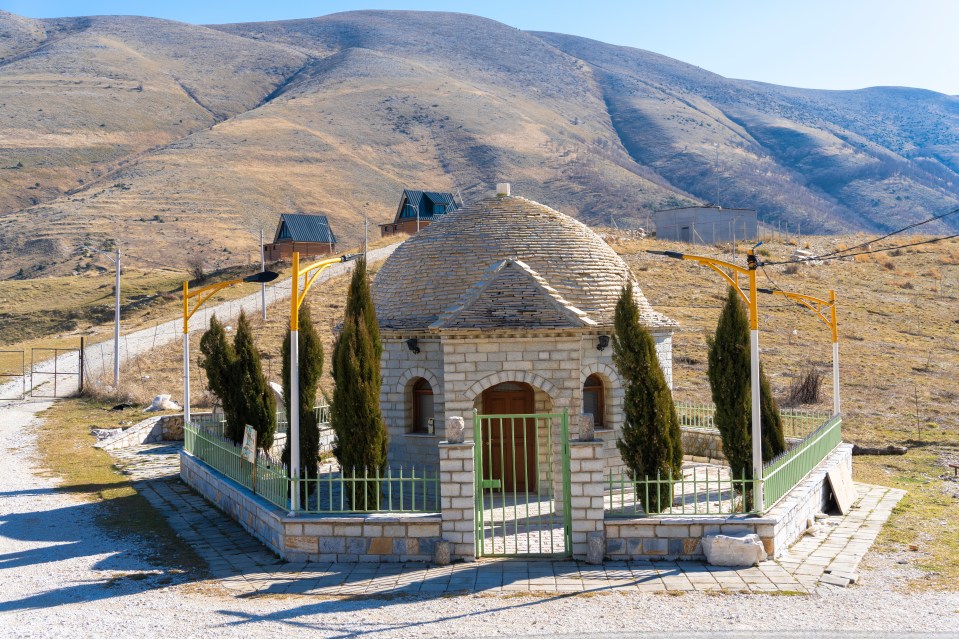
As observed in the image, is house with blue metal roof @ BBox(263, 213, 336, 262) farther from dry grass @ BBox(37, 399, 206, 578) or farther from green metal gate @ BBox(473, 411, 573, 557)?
green metal gate @ BBox(473, 411, 573, 557)

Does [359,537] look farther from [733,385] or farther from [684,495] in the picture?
[733,385]

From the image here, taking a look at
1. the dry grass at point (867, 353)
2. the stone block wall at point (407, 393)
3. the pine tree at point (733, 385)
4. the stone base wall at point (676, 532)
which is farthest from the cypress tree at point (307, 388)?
the dry grass at point (867, 353)

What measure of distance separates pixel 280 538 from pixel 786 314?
3689cm

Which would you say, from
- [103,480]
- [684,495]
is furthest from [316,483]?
[103,480]

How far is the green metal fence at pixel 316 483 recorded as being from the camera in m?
13.0

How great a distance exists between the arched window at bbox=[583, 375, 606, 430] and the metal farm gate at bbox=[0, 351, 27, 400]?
27.2 meters

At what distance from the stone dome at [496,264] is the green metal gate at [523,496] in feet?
9.26

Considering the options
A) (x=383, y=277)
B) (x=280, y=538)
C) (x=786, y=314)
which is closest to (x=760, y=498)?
A: (x=280, y=538)

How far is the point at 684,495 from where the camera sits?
14.9m

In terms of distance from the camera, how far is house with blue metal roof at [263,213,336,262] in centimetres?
7025

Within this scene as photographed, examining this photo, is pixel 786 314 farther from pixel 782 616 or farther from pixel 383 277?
pixel 782 616

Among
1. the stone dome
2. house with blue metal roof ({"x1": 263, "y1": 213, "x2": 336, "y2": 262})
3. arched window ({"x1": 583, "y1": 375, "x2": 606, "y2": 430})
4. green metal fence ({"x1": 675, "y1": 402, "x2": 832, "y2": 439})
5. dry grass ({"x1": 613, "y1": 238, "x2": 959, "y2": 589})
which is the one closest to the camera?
dry grass ({"x1": 613, "y1": 238, "x2": 959, "y2": 589})

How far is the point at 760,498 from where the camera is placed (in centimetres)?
1263

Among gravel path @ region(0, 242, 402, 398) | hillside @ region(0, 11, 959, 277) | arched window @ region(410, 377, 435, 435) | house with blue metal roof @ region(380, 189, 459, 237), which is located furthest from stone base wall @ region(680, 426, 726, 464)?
hillside @ region(0, 11, 959, 277)
